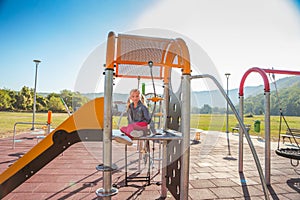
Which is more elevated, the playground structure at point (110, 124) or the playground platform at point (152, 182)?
the playground structure at point (110, 124)

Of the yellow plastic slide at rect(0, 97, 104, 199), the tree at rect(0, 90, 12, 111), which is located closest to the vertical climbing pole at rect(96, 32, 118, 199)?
the yellow plastic slide at rect(0, 97, 104, 199)

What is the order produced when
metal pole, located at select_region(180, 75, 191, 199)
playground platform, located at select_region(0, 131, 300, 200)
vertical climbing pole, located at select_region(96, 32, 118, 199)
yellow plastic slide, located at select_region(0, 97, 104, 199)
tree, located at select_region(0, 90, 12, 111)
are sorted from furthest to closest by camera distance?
tree, located at select_region(0, 90, 12, 111), playground platform, located at select_region(0, 131, 300, 200), metal pole, located at select_region(180, 75, 191, 199), yellow plastic slide, located at select_region(0, 97, 104, 199), vertical climbing pole, located at select_region(96, 32, 118, 199)

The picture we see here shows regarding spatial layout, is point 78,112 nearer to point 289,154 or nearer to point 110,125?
point 110,125

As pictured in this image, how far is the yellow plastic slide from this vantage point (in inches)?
69.3

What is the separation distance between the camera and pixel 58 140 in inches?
71.3

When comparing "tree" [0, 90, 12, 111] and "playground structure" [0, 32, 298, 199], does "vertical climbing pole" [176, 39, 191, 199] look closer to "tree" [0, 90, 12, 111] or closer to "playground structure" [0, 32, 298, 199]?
"playground structure" [0, 32, 298, 199]

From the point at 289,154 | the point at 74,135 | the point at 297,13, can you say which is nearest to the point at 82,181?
the point at 74,135

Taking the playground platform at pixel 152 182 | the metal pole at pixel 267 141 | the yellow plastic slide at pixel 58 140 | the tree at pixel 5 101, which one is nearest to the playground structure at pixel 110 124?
the yellow plastic slide at pixel 58 140

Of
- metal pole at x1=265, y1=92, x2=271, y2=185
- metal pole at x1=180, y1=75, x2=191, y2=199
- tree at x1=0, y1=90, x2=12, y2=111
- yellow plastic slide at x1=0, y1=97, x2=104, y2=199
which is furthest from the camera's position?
tree at x1=0, y1=90, x2=12, y2=111

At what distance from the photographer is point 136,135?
6.23 feet

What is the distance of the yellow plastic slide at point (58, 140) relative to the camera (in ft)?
5.77

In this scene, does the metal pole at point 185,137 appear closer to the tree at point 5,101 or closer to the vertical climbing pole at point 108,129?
the vertical climbing pole at point 108,129

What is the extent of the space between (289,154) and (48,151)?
3342 mm

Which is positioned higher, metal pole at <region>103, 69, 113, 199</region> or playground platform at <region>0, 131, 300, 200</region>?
metal pole at <region>103, 69, 113, 199</region>
